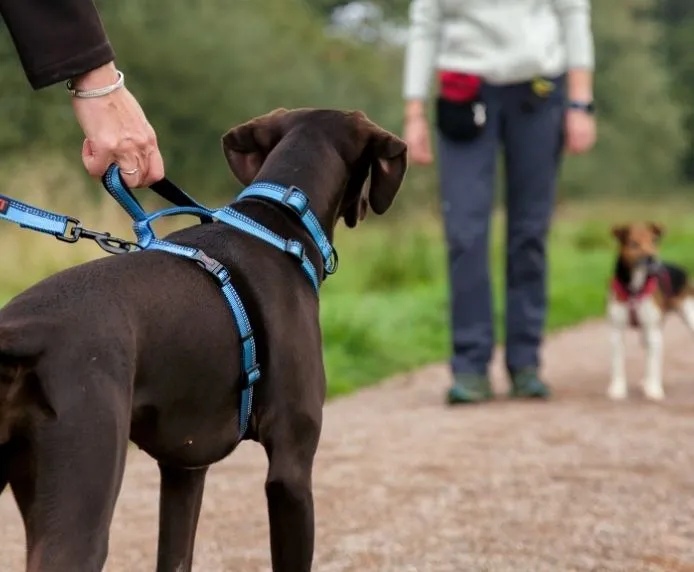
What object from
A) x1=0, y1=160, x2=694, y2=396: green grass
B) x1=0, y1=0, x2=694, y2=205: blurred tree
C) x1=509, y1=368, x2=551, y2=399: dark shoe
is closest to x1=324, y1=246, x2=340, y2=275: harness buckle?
x1=509, y1=368, x2=551, y2=399: dark shoe

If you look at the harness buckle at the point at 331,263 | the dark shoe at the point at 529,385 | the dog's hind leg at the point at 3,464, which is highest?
the harness buckle at the point at 331,263

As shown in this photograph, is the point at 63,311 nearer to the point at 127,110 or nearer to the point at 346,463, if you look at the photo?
the point at 127,110

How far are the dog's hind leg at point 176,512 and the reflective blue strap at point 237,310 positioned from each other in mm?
379

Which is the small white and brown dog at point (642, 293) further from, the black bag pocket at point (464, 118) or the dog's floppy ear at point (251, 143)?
the dog's floppy ear at point (251, 143)

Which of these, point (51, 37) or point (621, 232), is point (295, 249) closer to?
point (51, 37)

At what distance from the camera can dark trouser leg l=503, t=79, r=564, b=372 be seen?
6664mm

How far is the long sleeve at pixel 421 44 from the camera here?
269 inches

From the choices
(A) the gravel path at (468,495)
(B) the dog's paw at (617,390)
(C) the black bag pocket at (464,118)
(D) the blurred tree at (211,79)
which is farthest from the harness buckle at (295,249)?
(D) the blurred tree at (211,79)

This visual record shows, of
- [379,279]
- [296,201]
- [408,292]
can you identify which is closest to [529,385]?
[296,201]

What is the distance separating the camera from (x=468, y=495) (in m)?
4.75

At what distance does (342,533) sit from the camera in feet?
13.7

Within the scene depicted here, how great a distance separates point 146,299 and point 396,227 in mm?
14296

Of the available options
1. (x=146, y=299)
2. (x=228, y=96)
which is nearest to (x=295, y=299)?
(x=146, y=299)

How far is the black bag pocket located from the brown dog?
3292 mm
